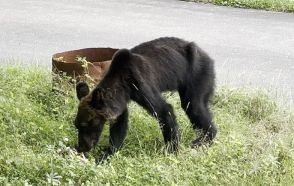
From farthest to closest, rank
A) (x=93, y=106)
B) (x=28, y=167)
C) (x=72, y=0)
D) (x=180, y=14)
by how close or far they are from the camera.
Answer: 1. (x=72, y=0)
2. (x=180, y=14)
3. (x=93, y=106)
4. (x=28, y=167)

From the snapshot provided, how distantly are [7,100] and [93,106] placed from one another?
1.51m

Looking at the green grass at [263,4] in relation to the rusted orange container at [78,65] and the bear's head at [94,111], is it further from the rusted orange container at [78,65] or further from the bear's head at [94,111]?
the bear's head at [94,111]

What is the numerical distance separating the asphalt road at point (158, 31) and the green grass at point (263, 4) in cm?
32

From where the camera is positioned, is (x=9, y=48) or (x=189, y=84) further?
(x=9, y=48)

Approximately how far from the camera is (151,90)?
5.82 m

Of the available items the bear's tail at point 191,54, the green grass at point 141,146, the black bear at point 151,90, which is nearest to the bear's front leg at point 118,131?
the black bear at point 151,90

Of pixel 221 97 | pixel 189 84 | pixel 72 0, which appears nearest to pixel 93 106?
pixel 189 84

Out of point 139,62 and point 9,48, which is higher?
point 139,62

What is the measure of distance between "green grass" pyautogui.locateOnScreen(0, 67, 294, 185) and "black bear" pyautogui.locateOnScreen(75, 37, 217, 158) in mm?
197

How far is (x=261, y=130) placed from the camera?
657cm

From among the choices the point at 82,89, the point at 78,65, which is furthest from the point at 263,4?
the point at 82,89

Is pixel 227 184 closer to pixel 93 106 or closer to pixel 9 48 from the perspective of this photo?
pixel 93 106

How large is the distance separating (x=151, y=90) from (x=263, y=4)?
26.6ft

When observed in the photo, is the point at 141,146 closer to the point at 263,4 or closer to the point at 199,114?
the point at 199,114
